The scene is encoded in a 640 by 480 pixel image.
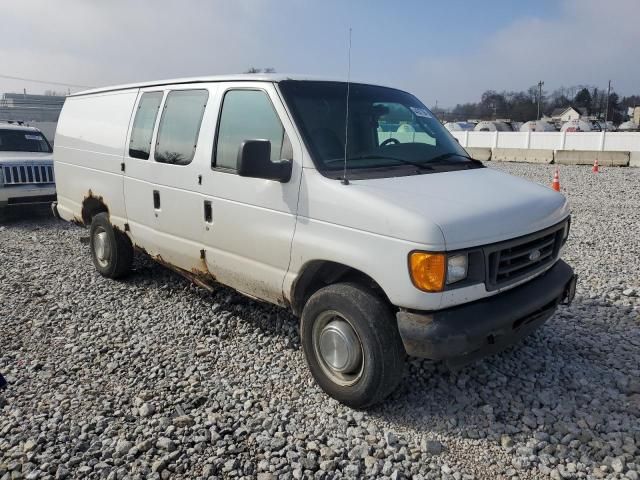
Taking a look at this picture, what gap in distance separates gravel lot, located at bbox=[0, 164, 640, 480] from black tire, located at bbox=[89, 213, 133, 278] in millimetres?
443

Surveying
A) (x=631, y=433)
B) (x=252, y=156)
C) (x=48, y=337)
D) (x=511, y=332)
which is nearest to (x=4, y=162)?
(x=48, y=337)

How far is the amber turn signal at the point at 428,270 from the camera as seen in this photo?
293 cm

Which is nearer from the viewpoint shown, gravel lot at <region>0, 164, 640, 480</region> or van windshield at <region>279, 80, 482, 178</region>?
gravel lot at <region>0, 164, 640, 480</region>

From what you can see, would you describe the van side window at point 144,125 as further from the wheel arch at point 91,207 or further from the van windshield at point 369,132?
the van windshield at point 369,132

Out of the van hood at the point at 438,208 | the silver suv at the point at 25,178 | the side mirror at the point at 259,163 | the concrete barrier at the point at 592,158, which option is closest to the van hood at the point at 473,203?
the van hood at the point at 438,208

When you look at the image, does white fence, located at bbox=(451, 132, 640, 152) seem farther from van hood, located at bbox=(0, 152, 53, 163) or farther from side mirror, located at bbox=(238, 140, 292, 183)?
side mirror, located at bbox=(238, 140, 292, 183)

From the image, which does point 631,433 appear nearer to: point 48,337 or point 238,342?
point 238,342

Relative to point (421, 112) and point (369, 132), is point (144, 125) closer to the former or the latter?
point (369, 132)

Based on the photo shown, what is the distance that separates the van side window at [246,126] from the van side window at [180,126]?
12.6 inches

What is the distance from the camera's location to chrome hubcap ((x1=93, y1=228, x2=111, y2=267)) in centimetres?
609

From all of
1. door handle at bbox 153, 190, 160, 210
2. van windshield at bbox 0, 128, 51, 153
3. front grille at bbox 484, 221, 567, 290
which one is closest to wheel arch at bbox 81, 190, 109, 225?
door handle at bbox 153, 190, 160, 210

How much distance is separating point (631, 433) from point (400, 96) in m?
3.19

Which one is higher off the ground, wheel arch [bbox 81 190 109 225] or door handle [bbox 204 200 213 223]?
door handle [bbox 204 200 213 223]

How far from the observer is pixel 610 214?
10.2 m
